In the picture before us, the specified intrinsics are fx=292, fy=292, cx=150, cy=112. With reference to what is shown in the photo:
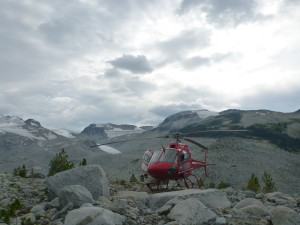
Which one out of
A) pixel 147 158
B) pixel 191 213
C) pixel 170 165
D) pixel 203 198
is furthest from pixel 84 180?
pixel 147 158

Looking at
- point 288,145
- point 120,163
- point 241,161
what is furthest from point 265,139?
point 120,163

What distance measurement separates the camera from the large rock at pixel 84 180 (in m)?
13.5

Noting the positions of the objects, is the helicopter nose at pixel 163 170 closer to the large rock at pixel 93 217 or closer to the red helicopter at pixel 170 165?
the red helicopter at pixel 170 165

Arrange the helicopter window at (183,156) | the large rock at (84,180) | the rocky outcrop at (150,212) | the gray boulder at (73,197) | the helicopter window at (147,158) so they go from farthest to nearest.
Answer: the helicopter window at (147,158)
the helicopter window at (183,156)
the large rock at (84,180)
the gray boulder at (73,197)
the rocky outcrop at (150,212)

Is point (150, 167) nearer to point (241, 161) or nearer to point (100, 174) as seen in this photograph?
point (100, 174)

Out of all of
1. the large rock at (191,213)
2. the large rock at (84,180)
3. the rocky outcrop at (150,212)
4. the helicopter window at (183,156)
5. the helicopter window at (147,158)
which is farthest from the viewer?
the helicopter window at (147,158)

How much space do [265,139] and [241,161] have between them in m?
59.1

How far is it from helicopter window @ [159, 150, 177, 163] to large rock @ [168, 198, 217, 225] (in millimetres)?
8331

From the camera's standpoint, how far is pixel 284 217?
985 centimetres

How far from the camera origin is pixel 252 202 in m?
12.9

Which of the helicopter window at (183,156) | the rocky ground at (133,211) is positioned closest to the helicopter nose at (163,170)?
the helicopter window at (183,156)

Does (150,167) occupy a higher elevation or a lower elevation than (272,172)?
higher

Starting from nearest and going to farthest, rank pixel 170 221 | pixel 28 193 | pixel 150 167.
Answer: pixel 170 221 → pixel 28 193 → pixel 150 167

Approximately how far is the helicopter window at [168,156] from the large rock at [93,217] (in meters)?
9.67
